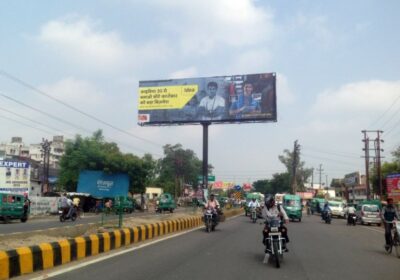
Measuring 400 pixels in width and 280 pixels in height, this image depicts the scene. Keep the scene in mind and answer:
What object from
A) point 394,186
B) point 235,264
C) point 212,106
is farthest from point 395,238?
point 394,186

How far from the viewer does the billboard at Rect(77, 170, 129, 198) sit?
46.6m

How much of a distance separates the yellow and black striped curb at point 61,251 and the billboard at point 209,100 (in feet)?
84.5

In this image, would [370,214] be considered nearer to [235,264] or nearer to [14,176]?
[235,264]

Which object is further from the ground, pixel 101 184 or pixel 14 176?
pixel 14 176

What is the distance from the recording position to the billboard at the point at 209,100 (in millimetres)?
41250

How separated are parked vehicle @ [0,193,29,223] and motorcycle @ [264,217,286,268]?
21905 millimetres

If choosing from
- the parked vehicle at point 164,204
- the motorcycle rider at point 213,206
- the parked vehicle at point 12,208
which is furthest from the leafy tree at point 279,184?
the motorcycle rider at point 213,206

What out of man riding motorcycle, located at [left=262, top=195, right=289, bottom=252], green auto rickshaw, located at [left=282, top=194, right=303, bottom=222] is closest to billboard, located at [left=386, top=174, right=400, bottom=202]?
green auto rickshaw, located at [left=282, top=194, right=303, bottom=222]

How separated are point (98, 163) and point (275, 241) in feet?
144

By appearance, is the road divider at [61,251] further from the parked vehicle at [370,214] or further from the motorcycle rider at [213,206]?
the parked vehicle at [370,214]

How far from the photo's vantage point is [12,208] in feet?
95.8

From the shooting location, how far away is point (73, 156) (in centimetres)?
5466

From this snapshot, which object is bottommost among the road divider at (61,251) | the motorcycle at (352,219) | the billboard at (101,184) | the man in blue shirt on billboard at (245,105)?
the motorcycle at (352,219)

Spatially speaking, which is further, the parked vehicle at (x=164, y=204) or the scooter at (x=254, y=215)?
the parked vehicle at (x=164, y=204)
